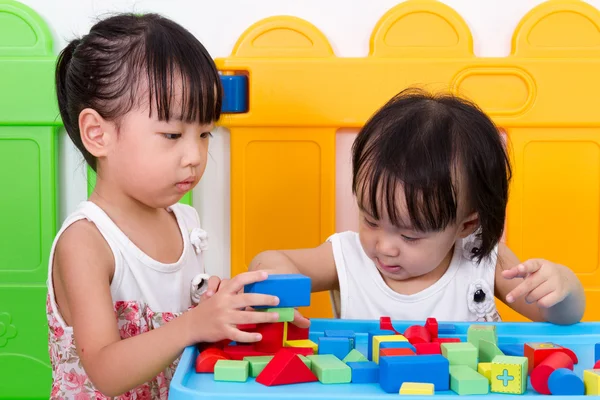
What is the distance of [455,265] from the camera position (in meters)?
1.02

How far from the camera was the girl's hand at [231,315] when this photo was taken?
674mm

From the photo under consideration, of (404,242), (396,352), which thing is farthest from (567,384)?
(404,242)

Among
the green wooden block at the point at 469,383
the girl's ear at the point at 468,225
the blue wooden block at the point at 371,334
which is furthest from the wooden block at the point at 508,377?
the girl's ear at the point at 468,225

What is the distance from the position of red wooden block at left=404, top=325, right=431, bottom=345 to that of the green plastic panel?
55cm

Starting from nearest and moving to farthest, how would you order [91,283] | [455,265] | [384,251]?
1. [91,283]
2. [384,251]
3. [455,265]

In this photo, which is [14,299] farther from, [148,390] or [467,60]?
[467,60]

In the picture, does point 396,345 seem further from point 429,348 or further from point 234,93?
point 234,93

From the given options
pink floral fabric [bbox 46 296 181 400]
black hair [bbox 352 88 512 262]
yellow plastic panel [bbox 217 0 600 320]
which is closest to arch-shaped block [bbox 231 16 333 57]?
yellow plastic panel [bbox 217 0 600 320]

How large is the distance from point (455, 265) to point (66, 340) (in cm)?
46

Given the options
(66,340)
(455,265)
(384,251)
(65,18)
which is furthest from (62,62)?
(455,265)

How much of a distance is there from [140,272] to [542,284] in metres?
0.42

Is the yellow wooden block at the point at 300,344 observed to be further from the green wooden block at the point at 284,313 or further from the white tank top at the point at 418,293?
the white tank top at the point at 418,293

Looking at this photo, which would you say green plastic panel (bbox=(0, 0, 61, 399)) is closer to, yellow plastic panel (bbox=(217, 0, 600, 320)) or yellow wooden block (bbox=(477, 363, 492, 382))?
yellow plastic panel (bbox=(217, 0, 600, 320))

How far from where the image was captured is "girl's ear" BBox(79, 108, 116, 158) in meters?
0.87
